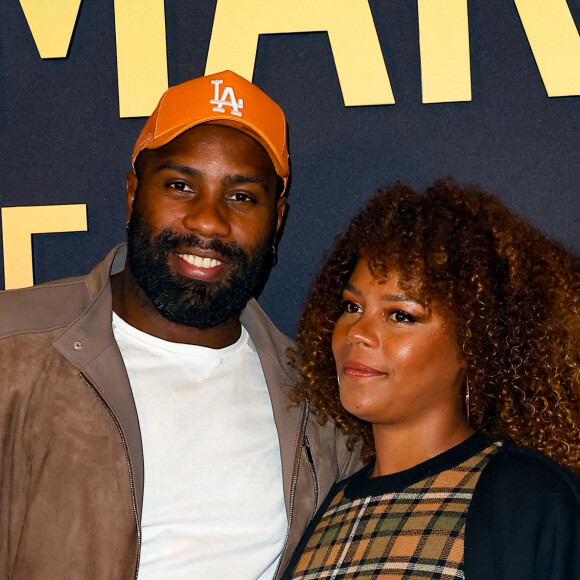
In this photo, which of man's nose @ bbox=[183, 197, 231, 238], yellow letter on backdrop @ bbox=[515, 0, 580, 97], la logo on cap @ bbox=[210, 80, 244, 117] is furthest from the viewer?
yellow letter on backdrop @ bbox=[515, 0, 580, 97]

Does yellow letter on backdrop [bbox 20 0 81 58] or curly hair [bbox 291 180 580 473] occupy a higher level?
yellow letter on backdrop [bbox 20 0 81 58]

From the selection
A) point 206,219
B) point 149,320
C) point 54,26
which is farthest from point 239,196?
point 54,26

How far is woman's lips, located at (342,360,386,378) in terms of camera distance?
2090 mm

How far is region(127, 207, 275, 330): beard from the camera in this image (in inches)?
94.0

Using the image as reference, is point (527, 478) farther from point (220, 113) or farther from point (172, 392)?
point (220, 113)

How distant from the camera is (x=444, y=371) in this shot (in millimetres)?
2096

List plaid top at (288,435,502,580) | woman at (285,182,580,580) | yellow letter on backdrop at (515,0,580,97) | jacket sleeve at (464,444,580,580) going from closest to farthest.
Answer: jacket sleeve at (464,444,580,580)
plaid top at (288,435,502,580)
woman at (285,182,580,580)
yellow letter on backdrop at (515,0,580,97)

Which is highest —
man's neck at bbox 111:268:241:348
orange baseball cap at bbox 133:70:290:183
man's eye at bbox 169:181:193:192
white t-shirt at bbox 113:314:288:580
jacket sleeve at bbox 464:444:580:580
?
orange baseball cap at bbox 133:70:290:183

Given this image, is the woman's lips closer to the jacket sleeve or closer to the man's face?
the jacket sleeve

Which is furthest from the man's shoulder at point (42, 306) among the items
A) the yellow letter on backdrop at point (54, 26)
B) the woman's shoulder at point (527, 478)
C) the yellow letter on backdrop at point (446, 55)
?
the yellow letter on backdrop at point (446, 55)

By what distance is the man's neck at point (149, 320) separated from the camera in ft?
8.05

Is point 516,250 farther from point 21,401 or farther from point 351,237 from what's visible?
point 21,401

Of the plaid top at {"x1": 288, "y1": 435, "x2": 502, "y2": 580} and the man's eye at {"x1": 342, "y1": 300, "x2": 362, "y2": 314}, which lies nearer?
the plaid top at {"x1": 288, "y1": 435, "x2": 502, "y2": 580}

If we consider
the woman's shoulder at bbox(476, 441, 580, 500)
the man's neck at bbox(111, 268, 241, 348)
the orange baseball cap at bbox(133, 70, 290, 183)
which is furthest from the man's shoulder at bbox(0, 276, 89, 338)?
the woman's shoulder at bbox(476, 441, 580, 500)
